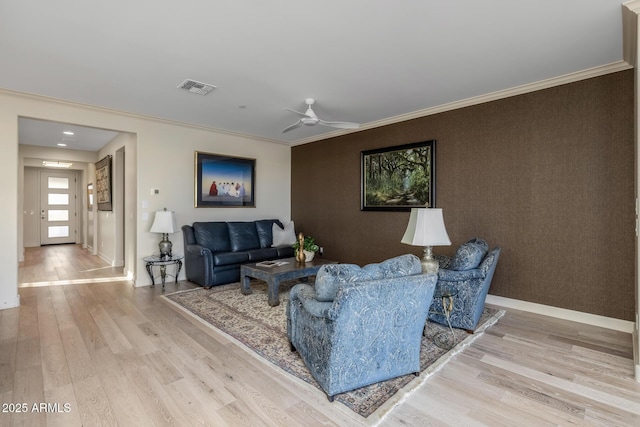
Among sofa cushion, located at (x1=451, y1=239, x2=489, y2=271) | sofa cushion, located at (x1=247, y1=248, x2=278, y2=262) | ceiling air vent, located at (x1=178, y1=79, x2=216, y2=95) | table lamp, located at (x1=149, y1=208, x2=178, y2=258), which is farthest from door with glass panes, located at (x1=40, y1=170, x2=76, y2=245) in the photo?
sofa cushion, located at (x1=451, y1=239, x2=489, y2=271)

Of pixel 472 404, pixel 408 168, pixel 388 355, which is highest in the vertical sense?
pixel 408 168

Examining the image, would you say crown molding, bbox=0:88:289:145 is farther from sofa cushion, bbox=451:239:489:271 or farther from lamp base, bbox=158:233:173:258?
sofa cushion, bbox=451:239:489:271

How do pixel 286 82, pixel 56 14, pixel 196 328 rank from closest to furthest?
pixel 56 14, pixel 196 328, pixel 286 82

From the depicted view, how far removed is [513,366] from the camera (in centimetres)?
244

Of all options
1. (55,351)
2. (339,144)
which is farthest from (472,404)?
(339,144)

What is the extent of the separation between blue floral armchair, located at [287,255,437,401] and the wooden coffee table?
1.59 meters

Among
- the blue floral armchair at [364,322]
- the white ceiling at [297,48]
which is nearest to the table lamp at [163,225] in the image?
the white ceiling at [297,48]

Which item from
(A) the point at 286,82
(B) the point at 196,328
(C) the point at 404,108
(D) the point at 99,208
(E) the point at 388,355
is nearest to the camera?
(E) the point at 388,355

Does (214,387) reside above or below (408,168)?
below

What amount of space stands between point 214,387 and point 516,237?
355 cm

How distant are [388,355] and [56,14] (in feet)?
11.0

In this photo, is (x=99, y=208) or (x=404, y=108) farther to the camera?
(x=99, y=208)

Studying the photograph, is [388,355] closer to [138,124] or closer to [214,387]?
[214,387]

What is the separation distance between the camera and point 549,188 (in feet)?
11.6
